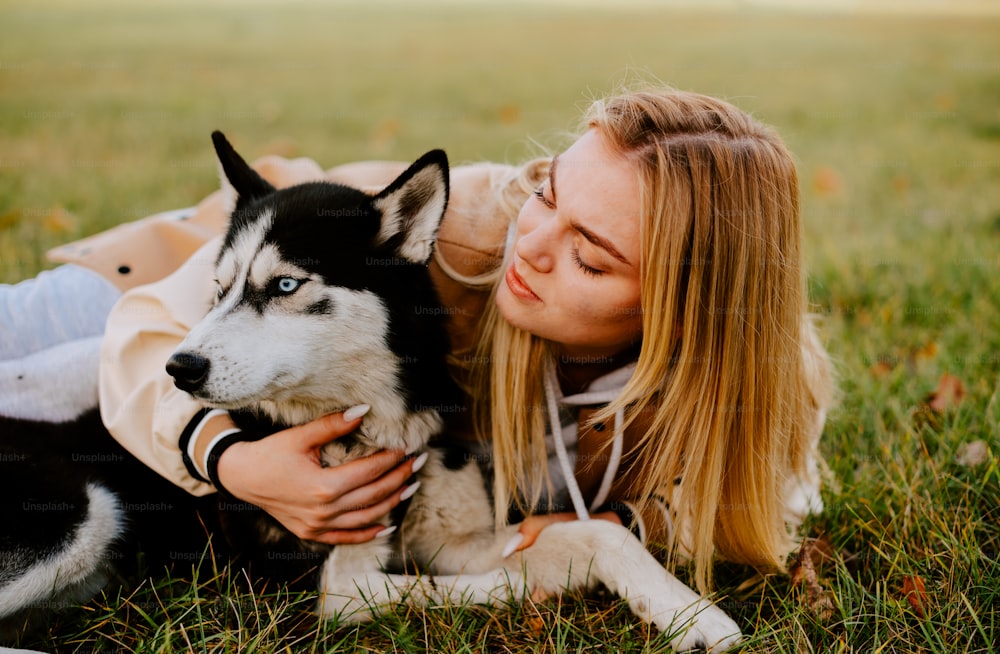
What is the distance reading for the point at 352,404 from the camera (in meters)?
2.10

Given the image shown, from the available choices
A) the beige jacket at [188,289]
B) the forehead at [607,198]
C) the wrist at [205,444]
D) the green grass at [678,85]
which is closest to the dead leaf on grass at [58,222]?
the green grass at [678,85]

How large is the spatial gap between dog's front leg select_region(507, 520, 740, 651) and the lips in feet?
2.20

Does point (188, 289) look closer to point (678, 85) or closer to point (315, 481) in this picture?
point (315, 481)

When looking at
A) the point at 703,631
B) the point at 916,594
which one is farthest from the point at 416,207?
the point at 916,594

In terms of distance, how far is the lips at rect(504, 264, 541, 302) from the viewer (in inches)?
84.0

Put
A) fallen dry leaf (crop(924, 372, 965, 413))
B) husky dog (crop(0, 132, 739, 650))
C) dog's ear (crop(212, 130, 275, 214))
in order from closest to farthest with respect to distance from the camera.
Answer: husky dog (crop(0, 132, 739, 650)) → dog's ear (crop(212, 130, 275, 214)) → fallen dry leaf (crop(924, 372, 965, 413))

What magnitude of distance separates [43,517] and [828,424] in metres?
2.61

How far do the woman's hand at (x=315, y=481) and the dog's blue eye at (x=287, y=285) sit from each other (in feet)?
1.23

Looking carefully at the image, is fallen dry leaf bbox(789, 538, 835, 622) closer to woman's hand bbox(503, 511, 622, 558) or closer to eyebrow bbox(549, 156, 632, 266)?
woman's hand bbox(503, 511, 622, 558)

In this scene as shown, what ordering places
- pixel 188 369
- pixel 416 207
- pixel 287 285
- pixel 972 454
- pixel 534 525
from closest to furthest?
pixel 188 369, pixel 287 285, pixel 416 207, pixel 534 525, pixel 972 454

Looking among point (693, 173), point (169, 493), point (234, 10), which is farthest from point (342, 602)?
point (234, 10)

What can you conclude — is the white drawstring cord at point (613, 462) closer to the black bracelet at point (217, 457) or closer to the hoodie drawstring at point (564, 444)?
the hoodie drawstring at point (564, 444)

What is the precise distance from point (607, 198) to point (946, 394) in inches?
69.2

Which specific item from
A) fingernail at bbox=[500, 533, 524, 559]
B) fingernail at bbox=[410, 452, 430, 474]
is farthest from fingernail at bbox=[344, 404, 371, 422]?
fingernail at bbox=[500, 533, 524, 559]
